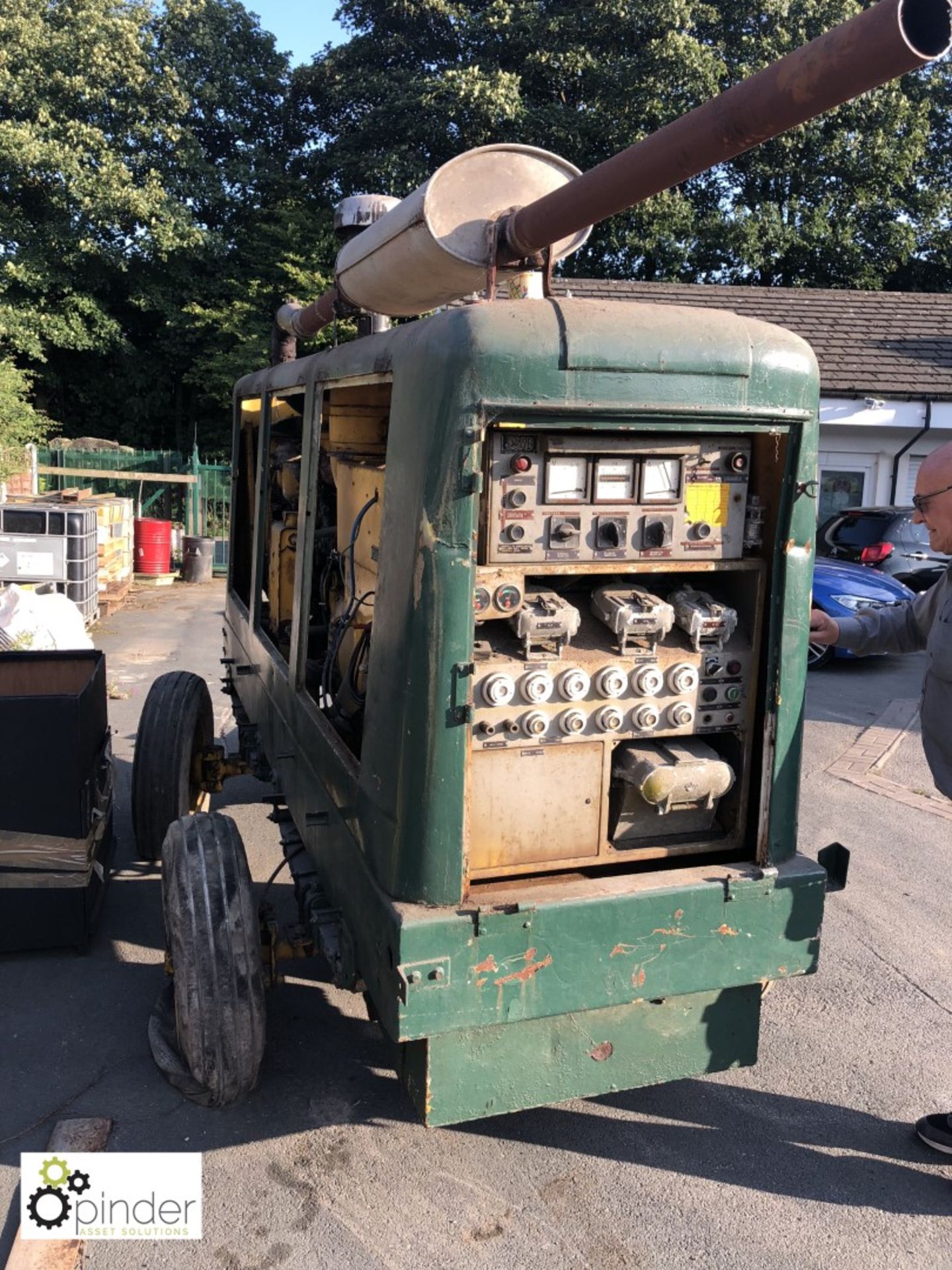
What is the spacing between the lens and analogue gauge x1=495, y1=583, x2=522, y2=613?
266 cm

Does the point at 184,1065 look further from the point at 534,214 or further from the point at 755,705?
the point at 534,214

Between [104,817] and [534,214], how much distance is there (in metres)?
3.30

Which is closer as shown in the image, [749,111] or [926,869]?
[749,111]

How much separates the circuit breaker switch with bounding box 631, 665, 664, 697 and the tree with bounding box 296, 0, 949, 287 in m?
21.3

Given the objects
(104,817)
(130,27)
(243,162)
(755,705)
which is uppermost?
(130,27)

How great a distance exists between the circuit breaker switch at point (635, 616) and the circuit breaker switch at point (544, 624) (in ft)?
0.42

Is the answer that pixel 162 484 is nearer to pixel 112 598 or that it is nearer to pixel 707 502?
pixel 112 598

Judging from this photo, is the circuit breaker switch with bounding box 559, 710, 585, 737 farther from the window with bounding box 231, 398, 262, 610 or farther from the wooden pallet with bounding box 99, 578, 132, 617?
the wooden pallet with bounding box 99, 578, 132, 617

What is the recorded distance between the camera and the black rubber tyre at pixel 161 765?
4977mm

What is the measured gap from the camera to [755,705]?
117 inches

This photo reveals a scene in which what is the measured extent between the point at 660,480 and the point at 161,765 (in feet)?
10.5

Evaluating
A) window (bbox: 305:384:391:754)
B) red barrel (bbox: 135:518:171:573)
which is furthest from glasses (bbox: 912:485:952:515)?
red barrel (bbox: 135:518:171:573)

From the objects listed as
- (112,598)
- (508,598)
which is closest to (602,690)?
(508,598)

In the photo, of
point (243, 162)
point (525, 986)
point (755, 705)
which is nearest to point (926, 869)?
point (755, 705)
